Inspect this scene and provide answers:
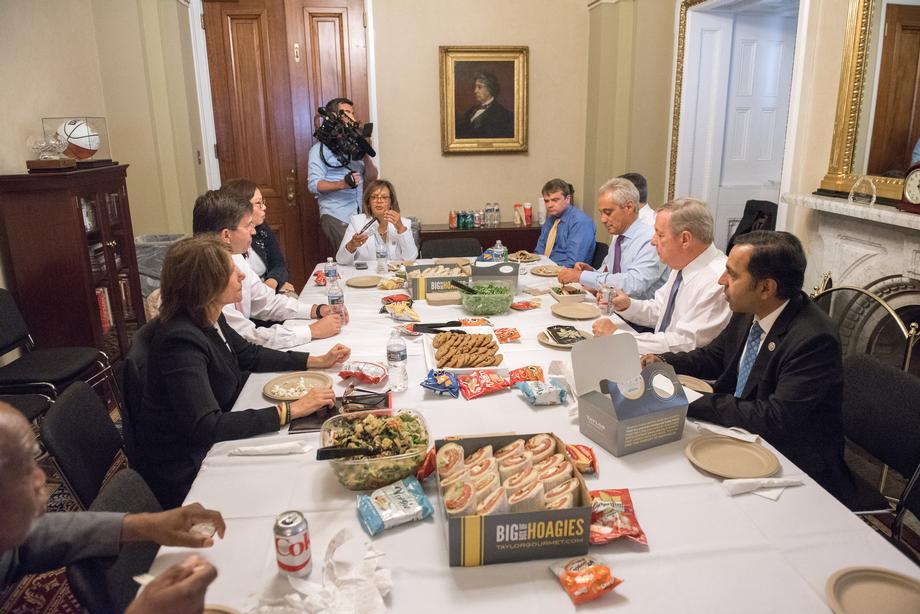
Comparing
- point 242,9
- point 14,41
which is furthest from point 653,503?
point 242,9

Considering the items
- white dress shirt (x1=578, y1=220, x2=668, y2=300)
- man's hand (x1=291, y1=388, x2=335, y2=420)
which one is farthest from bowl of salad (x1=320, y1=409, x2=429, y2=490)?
white dress shirt (x1=578, y1=220, x2=668, y2=300)

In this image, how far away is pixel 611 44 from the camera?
566 centimetres

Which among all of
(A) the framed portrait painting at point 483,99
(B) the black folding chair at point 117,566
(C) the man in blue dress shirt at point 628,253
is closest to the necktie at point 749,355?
(C) the man in blue dress shirt at point 628,253

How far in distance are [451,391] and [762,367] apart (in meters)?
1.00

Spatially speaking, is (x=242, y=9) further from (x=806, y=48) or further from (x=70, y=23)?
(x=806, y=48)

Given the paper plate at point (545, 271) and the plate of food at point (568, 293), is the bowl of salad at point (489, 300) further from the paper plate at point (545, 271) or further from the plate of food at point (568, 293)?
the paper plate at point (545, 271)

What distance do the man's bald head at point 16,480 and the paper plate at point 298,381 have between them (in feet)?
3.63

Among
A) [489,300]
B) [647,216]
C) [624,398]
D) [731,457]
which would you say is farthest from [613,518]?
[647,216]

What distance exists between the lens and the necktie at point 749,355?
219 cm

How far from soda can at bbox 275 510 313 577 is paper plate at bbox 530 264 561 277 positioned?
2875 millimetres

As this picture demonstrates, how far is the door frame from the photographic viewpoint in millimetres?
5508

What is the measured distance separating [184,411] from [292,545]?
83 centimetres

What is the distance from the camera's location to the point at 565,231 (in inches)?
186

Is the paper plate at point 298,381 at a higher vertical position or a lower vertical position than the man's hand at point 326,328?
lower
